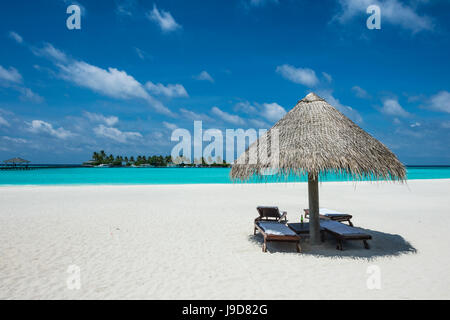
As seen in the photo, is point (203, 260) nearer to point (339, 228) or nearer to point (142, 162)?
point (339, 228)

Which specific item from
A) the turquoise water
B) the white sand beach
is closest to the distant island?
the turquoise water

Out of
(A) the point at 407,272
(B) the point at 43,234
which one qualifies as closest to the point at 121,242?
(B) the point at 43,234

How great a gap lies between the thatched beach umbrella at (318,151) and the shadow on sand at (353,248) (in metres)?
0.37

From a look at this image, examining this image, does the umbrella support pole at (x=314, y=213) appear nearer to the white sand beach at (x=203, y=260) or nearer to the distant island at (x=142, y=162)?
the white sand beach at (x=203, y=260)

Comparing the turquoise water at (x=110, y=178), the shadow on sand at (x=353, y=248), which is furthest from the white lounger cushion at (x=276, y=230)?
the turquoise water at (x=110, y=178)

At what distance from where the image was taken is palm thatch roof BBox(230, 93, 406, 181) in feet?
16.2

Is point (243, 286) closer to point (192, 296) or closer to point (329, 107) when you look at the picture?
point (192, 296)

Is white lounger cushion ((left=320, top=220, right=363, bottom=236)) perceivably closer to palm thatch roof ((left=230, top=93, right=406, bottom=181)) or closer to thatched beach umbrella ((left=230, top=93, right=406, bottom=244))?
thatched beach umbrella ((left=230, top=93, right=406, bottom=244))

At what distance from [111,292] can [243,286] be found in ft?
6.20

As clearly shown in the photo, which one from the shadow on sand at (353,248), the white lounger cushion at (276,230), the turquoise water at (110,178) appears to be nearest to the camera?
the shadow on sand at (353,248)

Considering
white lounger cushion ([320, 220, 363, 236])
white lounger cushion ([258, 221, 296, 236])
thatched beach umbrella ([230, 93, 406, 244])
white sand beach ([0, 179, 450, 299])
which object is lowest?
white sand beach ([0, 179, 450, 299])

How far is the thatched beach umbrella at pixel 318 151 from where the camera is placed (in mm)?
4945

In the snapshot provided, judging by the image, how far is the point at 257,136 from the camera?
21.1ft

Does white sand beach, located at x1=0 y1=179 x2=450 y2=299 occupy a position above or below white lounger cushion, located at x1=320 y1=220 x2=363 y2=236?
below
